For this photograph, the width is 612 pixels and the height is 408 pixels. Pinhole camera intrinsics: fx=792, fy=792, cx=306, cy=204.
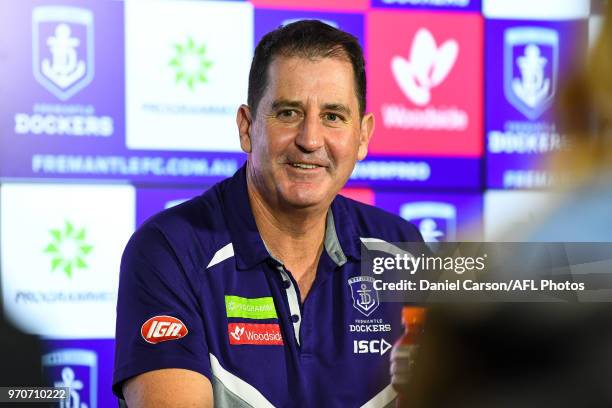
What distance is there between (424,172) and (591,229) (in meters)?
1.84

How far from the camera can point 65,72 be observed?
211 centimetres

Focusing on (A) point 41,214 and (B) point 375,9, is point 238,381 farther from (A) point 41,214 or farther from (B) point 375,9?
(B) point 375,9

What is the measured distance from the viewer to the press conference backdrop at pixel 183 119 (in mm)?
2084

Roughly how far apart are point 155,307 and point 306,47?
47cm

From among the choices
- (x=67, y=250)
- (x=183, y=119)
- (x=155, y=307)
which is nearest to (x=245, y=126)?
(x=155, y=307)

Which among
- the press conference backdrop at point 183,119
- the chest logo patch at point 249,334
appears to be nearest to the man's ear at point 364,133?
the chest logo patch at point 249,334

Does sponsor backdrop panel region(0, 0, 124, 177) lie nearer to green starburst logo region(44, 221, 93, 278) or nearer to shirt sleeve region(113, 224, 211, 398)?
green starburst logo region(44, 221, 93, 278)

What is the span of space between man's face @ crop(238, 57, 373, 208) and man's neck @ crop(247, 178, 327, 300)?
0.10ft

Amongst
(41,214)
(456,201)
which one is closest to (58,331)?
(41,214)

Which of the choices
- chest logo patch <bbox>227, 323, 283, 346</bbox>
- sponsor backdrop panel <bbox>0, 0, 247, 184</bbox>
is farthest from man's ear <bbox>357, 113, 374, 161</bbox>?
sponsor backdrop panel <bbox>0, 0, 247, 184</bbox>

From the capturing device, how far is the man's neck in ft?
4.35

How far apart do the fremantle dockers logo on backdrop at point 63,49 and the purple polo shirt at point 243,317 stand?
3.16 ft

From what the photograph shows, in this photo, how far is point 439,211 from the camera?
2.23 meters

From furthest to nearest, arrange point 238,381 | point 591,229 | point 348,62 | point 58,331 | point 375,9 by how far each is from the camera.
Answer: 1. point 375,9
2. point 58,331
3. point 348,62
4. point 238,381
5. point 591,229
